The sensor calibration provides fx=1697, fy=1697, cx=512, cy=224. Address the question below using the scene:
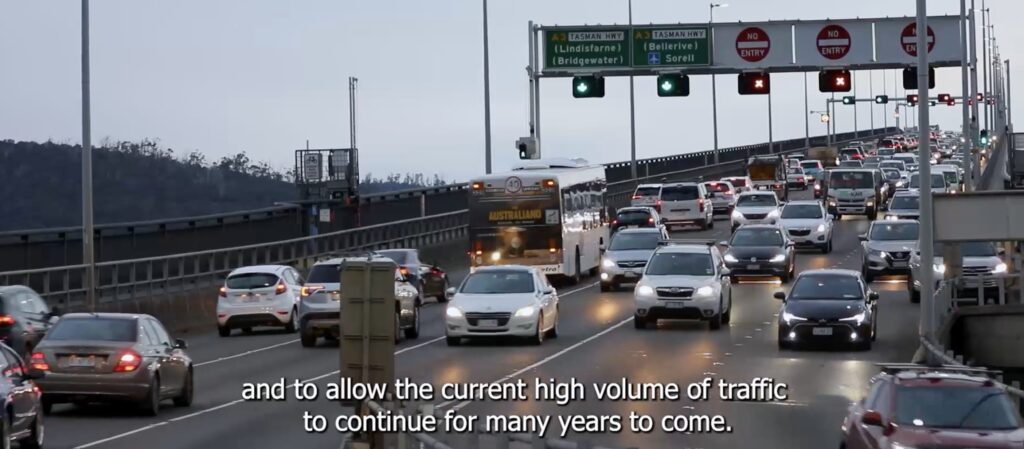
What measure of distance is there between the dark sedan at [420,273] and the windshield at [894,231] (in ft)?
38.7

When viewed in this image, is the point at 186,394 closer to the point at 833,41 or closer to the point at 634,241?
the point at 634,241

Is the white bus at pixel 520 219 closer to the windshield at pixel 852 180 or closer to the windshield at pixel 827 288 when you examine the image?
the windshield at pixel 827 288

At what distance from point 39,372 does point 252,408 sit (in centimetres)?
492

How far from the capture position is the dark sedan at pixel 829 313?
31578 millimetres

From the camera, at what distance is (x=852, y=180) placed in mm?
69125

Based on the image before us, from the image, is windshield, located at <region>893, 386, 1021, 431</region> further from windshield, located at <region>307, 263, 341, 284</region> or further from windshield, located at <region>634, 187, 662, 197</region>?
windshield, located at <region>634, 187, 662, 197</region>

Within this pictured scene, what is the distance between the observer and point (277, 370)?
1127 inches

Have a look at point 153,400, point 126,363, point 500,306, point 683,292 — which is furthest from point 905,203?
point 126,363

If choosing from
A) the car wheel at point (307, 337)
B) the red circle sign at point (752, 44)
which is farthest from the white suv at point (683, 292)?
the red circle sign at point (752, 44)

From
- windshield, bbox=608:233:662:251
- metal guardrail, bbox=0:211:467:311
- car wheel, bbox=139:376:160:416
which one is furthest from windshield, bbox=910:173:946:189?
car wheel, bbox=139:376:160:416

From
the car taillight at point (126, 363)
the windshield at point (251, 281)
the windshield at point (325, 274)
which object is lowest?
the car taillight at point (126, 363)

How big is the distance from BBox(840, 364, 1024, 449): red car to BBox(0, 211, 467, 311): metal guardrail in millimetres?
21100

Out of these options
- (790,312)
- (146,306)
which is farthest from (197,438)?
(146,306)

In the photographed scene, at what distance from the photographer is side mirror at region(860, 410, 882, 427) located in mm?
15352
